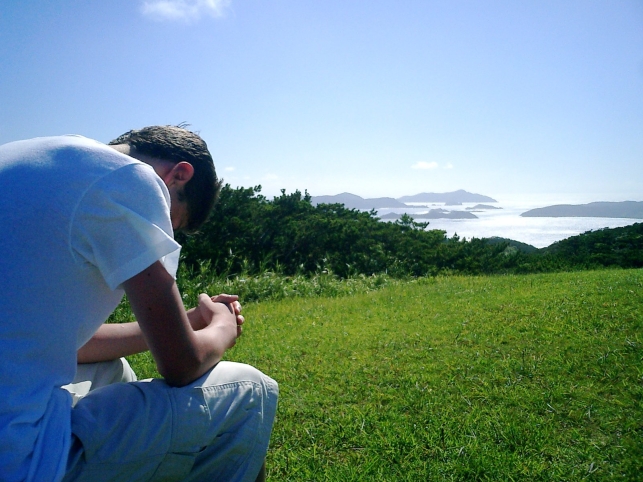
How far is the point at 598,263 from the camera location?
8.79 metres

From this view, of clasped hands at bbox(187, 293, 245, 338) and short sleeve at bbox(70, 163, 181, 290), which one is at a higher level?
short sleeve at bbox(70, 163, 181, 290)

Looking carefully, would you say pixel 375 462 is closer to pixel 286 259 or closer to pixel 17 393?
pixel 17 393

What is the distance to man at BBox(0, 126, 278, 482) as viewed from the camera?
1.25 metres

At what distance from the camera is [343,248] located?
397 inches

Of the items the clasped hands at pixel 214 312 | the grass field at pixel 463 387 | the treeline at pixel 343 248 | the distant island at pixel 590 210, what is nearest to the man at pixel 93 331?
the clasped hands at pixel 214 312

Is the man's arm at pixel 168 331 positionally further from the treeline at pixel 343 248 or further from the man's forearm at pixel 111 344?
the treeline at pixel 343 248

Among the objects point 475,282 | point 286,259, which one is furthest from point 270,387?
point 286,259

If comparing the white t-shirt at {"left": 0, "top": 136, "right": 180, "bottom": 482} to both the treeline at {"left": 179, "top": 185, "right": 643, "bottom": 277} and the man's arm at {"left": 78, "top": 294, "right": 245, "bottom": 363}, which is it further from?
the treeline at {"left": 179, "top": 185, "right": 643, "bottom": 277}

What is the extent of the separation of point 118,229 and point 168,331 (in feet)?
1.03

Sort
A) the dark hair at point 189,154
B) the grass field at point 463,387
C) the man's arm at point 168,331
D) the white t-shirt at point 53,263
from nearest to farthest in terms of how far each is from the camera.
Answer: the white t-shirt at point 53,263 → the man's arm at point 168,331 → the dark hair at point 189,154 → the grass field at point 463,387

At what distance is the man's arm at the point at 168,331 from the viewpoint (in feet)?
4.42

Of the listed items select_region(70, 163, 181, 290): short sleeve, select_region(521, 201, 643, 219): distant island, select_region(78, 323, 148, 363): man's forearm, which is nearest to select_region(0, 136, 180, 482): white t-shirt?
select_region(70, 163, 181, 290): short sleeve

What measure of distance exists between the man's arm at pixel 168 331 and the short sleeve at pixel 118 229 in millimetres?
45

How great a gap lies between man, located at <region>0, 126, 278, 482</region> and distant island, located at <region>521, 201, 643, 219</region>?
833 centimetres
